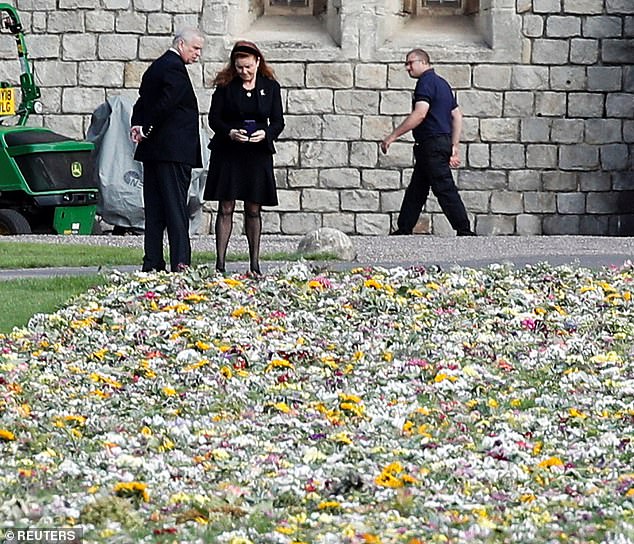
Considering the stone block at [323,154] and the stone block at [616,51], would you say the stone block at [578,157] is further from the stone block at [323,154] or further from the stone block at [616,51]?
the stone block at [323,154]

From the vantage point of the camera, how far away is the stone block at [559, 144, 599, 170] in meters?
19.4

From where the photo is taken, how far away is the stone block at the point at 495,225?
19.2m

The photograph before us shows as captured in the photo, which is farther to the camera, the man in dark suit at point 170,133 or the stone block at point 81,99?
the stone block at point 81,99

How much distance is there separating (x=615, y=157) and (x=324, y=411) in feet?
43.3

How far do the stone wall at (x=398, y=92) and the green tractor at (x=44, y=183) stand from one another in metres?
1.79

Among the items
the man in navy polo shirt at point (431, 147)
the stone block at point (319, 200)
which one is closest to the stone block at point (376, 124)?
the stone block at point (319, 200)

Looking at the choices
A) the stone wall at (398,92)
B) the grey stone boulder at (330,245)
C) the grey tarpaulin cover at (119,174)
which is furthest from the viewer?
the stone wall at (398,92)

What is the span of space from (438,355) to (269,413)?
1584 mm

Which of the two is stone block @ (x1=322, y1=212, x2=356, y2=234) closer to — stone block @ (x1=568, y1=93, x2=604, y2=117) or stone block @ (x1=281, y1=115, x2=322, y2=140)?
stone block @ (x1=281, y1=115, x2=322, y2=140)

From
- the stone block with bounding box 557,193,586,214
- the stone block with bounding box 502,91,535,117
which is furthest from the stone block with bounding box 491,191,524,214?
the stone block with bounding box 502,91,535,117

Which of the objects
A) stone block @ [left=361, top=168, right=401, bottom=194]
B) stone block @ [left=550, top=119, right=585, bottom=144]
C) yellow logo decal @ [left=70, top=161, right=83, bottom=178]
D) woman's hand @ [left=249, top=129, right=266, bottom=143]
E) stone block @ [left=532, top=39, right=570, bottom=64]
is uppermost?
stone block @ [left=532, top=39, right=570, bottom=64]

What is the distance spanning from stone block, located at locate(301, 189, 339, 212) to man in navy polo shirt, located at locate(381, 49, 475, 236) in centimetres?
227

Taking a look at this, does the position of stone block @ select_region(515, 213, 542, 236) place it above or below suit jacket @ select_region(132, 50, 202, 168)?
below

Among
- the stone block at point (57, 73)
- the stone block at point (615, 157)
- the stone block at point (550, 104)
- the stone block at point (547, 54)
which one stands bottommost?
the stone block at point (615, 157)
